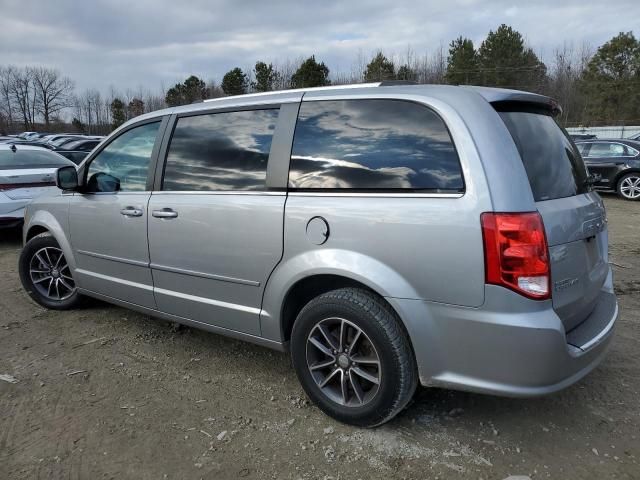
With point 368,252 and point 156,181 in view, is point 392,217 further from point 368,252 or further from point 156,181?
point 156,181

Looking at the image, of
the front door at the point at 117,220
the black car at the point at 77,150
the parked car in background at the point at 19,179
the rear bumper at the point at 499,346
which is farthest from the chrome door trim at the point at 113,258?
the black car at the point at 77,150

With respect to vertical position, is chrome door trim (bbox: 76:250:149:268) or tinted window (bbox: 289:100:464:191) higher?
tinted window (bbox: 289:100:464:191)

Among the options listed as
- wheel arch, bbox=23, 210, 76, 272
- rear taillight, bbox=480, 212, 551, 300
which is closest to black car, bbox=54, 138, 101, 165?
wheel arch, bbox=23, 210, 76, 272

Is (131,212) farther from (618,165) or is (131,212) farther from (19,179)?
(618,165)

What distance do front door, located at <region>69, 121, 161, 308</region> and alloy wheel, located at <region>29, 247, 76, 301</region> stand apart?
15.9 inches

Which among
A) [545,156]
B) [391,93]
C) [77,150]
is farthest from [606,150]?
[77,150]

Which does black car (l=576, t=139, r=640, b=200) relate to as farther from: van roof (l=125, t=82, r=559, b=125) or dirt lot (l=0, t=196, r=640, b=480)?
van roof (l=125, t=82, r=559, b=125)

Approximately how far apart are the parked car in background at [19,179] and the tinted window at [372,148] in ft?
17.7

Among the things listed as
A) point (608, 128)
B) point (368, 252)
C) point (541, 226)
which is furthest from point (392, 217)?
point (608, 128)

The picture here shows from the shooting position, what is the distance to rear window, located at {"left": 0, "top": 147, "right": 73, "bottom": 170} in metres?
7.64

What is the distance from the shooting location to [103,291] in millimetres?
4168

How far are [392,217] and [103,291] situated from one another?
274cm

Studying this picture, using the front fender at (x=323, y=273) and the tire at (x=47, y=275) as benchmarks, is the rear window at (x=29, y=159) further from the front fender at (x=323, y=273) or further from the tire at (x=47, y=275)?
the front fender at (x=323, y=273)

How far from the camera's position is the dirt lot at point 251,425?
254 cm
